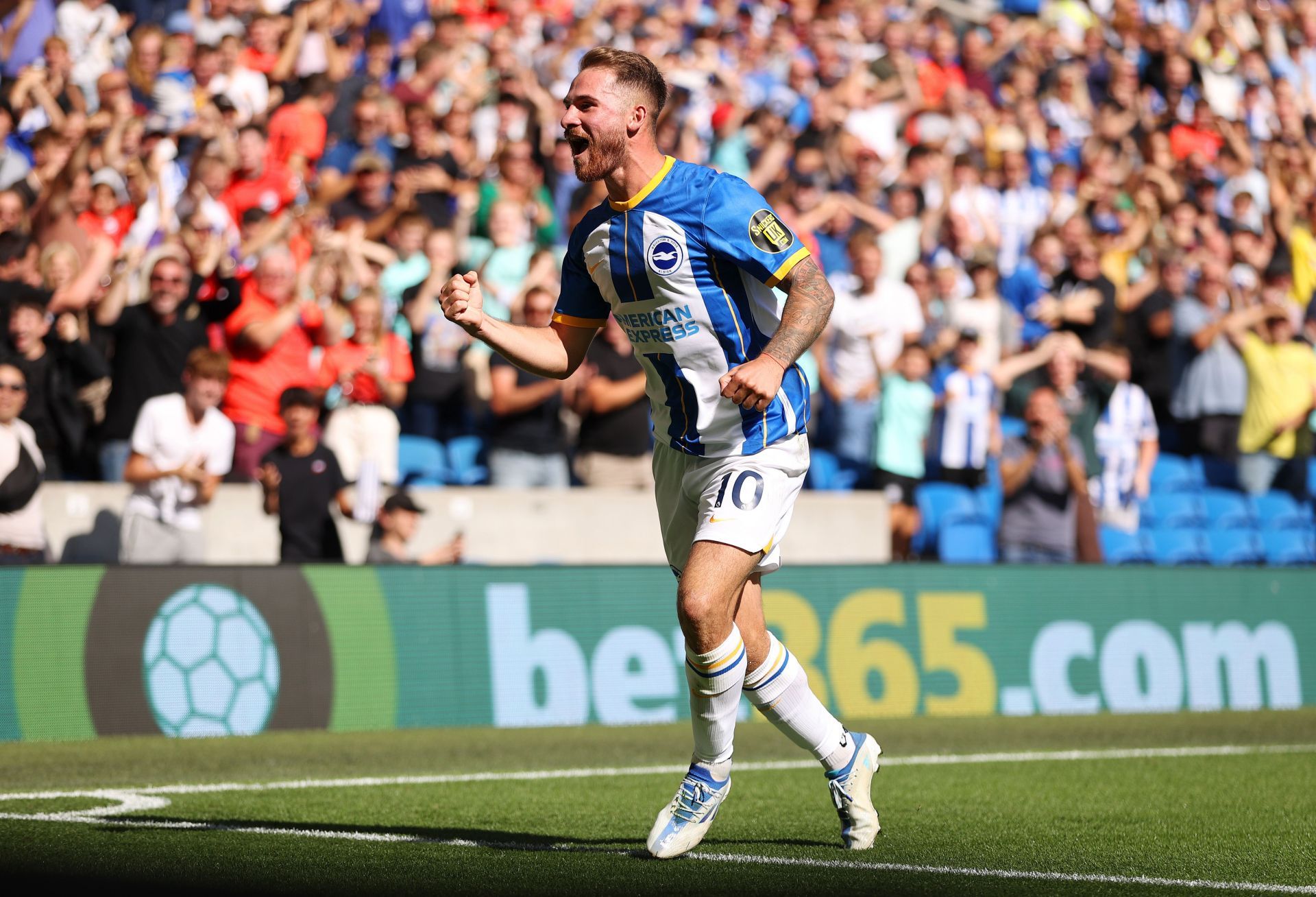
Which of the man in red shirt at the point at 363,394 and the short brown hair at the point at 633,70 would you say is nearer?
the short brown hair at the point at 633,70

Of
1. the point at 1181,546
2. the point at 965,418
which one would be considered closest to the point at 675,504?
the point at 965,418

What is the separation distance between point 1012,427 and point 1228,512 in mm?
2207

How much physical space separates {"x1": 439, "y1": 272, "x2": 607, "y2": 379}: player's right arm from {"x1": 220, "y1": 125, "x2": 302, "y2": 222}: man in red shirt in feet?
25.6

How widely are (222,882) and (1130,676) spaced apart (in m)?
9.50

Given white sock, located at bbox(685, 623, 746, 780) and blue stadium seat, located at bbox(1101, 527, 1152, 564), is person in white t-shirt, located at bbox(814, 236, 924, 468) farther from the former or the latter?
white sock, located at bbox(685, 623, 746, 780)

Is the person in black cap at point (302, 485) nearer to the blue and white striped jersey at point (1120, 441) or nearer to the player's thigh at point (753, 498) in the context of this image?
the player's thigh at point (753, 498)

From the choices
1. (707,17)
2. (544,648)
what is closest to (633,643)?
(544,648)

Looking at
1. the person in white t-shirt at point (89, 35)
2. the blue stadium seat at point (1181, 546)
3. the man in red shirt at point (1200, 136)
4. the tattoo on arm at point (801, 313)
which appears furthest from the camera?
the man in red shirt at point (1200, 136)

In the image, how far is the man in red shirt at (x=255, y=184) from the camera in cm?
1401

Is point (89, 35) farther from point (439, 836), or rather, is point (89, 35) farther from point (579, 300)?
point (439, 836)

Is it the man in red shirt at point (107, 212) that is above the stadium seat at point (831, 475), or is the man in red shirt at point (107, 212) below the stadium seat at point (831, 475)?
above

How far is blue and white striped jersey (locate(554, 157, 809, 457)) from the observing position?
5961mm

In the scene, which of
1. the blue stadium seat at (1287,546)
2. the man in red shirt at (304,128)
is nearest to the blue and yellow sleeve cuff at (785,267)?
the man in red shirt at (304,128)

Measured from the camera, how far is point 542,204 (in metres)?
15.0
